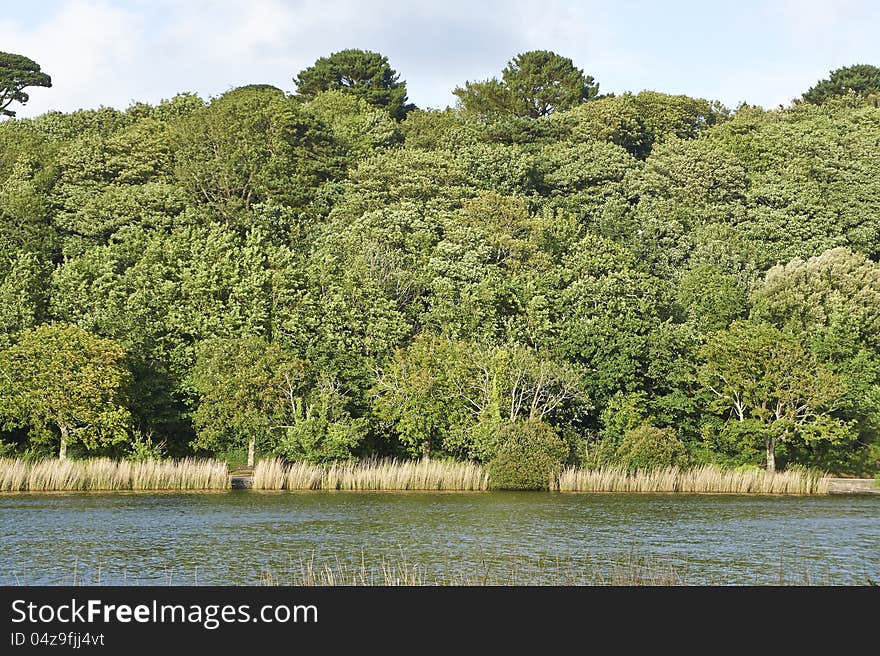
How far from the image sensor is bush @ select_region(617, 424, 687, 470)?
185 ft

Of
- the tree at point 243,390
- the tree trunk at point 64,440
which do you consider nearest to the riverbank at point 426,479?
the tree at point 243,390

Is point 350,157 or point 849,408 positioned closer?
point 849,408

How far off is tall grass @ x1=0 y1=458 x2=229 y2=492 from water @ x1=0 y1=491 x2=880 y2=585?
173 centimetres

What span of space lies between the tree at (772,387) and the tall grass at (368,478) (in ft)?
51.6

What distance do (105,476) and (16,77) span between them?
3207 inches

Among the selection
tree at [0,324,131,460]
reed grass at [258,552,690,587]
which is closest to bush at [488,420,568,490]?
tree at [0,324,131,460]

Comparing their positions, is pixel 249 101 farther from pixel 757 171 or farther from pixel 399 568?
pixel 399 568

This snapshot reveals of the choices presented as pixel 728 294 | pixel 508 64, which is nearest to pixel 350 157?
pixel 508 64

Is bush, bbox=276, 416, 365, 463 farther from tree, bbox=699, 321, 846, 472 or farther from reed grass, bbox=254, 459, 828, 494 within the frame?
tree, bbox=699, 321, 846, 472

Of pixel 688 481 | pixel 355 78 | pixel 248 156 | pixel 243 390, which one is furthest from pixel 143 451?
pixel 355 78

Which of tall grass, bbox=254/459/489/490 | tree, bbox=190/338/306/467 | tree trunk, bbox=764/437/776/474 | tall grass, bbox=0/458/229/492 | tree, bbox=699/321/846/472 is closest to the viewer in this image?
tall grass, bbox=0/458/229/492

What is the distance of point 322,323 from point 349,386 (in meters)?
5.26

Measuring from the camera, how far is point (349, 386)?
63.6 metres

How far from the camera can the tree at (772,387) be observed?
199ft
